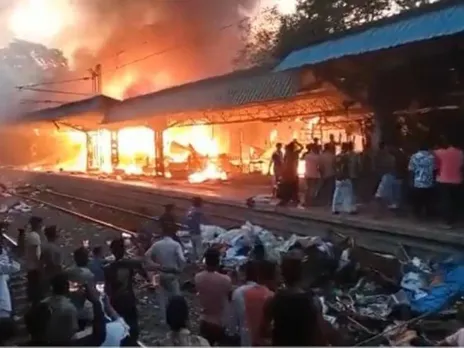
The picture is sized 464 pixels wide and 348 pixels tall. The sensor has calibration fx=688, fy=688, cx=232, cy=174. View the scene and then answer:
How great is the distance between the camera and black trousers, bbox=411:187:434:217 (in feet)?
43.1

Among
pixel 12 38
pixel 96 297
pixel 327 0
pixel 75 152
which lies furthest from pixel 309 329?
pixel 12 38

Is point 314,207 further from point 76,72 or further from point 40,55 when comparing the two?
point 40,55

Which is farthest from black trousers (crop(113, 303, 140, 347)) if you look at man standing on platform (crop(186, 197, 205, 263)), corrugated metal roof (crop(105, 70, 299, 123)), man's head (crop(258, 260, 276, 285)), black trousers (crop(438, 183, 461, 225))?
corrugated metal roof (crop(105, 70, 299, 123))

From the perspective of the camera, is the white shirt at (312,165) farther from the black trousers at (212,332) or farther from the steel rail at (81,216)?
the black trousers at (212,332)

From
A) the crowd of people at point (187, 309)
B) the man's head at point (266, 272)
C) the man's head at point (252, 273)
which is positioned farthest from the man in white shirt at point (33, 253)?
the man's head at point (266, 272)

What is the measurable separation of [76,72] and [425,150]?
48.3 metres

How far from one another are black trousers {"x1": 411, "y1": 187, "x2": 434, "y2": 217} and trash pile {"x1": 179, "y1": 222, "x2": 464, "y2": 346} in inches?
69.3

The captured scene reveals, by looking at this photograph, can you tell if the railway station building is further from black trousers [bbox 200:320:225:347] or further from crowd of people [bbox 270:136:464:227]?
black trousers [bbox 200:320:225:347]

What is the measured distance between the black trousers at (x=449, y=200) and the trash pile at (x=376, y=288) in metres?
1.12

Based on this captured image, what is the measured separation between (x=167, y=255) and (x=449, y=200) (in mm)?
6310

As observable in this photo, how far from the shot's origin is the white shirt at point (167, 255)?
26.0ft

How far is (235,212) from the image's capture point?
60.3 ft

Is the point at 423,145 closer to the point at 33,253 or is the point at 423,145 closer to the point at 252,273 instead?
the point at 33,253

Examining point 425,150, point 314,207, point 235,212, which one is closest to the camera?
point 425,150
